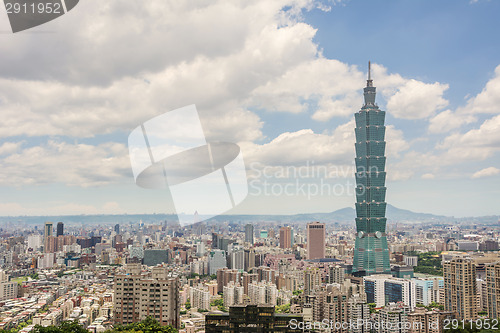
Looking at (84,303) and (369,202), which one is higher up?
(369,202)

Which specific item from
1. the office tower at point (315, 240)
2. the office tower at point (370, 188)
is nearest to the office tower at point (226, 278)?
the office tower at point (370, 188)

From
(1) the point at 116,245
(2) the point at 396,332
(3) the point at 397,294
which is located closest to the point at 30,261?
(1) the point at 116,245

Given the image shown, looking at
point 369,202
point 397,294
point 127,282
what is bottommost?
Answer: point 397,294

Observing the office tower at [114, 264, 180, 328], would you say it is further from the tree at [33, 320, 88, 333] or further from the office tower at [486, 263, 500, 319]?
the office tower at [486, 263, 500, 319]

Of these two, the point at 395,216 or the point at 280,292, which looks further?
the point at 395,216

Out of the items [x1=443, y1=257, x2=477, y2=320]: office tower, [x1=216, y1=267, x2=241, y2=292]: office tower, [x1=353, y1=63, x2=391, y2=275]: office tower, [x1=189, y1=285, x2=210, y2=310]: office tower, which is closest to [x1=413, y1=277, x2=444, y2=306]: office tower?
[x1=443, y1=257, x2=477, y2=320]: office tower

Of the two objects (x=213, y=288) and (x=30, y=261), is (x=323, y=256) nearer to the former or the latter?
(x=213, y=288)

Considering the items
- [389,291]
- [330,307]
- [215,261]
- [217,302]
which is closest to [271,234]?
[215,261]

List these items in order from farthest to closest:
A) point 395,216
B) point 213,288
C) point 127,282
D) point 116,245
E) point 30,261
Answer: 1. point 395,216
2. point 116,245
3. point 30,261
4. point 213,288
5. point 127,282
